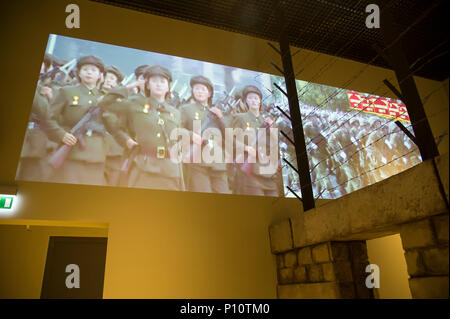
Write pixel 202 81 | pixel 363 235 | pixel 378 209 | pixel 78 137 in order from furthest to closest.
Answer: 1. pixel 202 81
2. pixel 78 137
3. pixel 363 235
4. pixel 378 209

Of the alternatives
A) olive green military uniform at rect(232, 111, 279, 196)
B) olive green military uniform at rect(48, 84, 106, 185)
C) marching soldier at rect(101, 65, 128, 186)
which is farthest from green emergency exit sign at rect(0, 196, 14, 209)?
olive green military uniform at rect(232, 111, 279, 196)

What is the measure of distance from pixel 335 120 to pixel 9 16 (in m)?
3.40

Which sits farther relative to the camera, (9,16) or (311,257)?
(9,16)

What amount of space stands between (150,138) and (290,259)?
1.56 metres

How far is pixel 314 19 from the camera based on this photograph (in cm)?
358

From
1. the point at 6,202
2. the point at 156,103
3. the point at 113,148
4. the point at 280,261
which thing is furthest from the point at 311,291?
the point at 6,202

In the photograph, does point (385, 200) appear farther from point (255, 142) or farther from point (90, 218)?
point (90, 218)

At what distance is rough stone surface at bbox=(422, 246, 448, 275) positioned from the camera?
126cm

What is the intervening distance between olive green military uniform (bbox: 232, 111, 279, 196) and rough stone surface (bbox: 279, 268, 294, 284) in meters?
0.70

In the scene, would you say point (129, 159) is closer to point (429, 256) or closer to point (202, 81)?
point (202, 81)

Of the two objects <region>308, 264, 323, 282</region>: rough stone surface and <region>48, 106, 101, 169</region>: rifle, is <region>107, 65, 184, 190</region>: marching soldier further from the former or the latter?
<region>308, 264, 323, 282</region>: rough stone surface

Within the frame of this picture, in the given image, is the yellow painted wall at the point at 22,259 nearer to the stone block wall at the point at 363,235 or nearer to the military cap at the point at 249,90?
the stone block wall at the point at 363,235

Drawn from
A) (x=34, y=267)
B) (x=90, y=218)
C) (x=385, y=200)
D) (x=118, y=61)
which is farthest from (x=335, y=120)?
(x=34, y=267)
